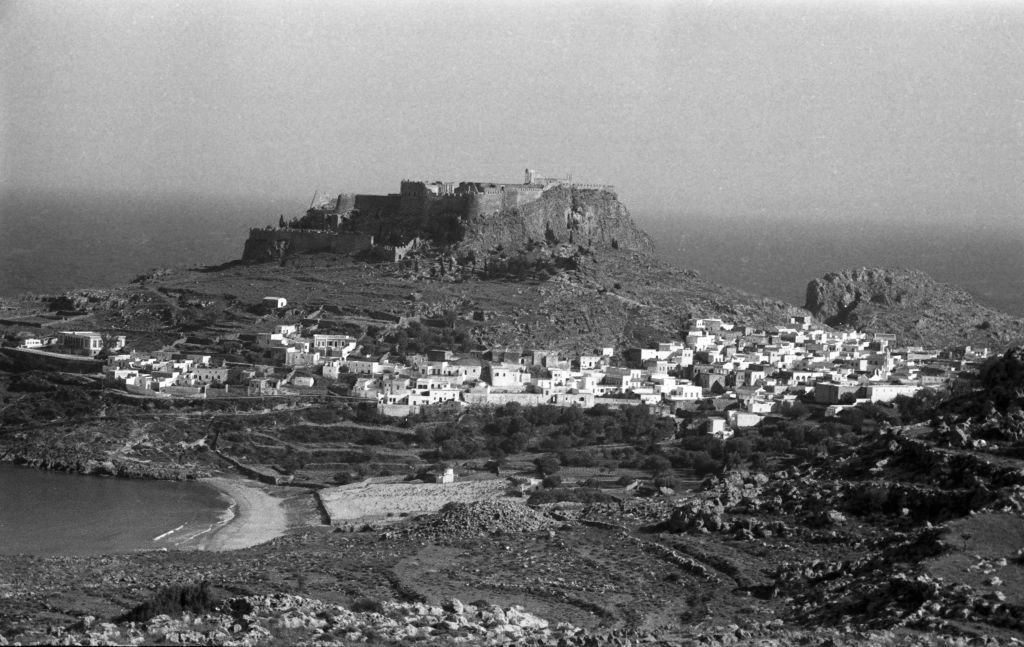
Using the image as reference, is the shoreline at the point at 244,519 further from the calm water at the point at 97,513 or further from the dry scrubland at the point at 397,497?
the dry scrubland at the point at 397,497

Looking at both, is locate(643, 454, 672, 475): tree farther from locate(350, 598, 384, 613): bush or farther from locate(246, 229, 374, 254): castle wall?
locate(246, 229, 374, 254): castle wall

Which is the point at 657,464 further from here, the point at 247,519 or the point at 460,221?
the point at 460,221

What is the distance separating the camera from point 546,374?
39.9 metres

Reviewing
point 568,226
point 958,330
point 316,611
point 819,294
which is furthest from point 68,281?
point 316,611

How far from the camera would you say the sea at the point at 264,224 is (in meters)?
68.6

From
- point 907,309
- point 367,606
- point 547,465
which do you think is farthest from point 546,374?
point 367,606

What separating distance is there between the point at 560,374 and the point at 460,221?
1016 cm

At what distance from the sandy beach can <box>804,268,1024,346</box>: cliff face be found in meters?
20.7

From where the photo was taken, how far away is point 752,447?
3403 cm

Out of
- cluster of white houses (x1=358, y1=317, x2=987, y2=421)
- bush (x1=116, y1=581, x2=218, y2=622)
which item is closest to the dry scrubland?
cluster of white houses (x1=358, y1=317, x2=987, y2=421)

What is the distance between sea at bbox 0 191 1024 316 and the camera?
68600mm

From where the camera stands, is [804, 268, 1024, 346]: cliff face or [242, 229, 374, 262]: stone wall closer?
[804, 268, 1024, 346]: cliff face

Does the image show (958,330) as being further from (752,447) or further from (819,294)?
(752,447)

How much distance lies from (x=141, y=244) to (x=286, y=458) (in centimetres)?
5167
